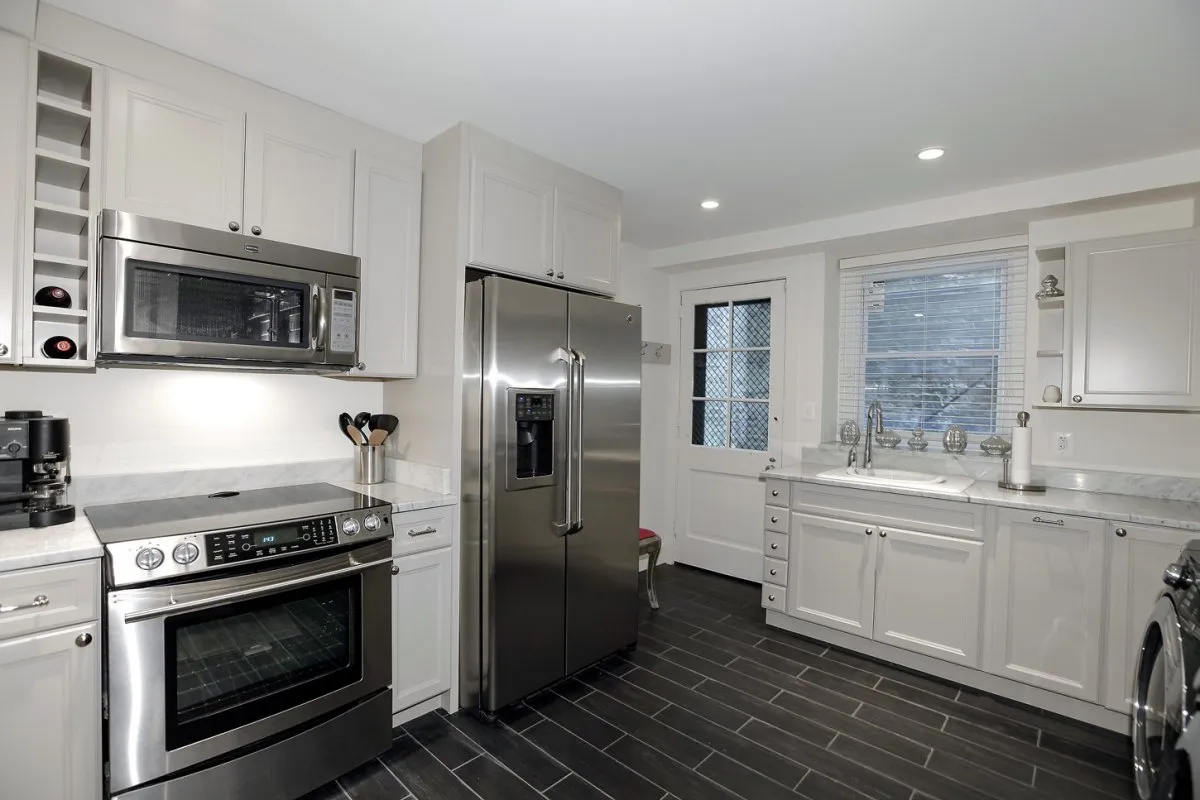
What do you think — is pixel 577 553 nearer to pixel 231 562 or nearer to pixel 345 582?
pixel 345 582

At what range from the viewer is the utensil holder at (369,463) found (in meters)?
2.61

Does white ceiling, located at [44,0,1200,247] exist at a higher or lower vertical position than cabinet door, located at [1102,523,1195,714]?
higher

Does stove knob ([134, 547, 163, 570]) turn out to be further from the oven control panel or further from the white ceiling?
the white ceiling

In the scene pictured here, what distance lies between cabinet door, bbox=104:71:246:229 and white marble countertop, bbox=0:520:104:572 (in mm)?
1029

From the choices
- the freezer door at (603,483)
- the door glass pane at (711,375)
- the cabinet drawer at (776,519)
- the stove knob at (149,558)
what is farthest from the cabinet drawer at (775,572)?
the stove knob at (149,558)

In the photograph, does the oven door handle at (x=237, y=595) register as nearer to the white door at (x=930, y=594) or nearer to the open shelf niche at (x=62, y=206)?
the open shelf niche at (x=62, y=206)

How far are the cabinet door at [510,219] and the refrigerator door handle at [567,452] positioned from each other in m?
0.46

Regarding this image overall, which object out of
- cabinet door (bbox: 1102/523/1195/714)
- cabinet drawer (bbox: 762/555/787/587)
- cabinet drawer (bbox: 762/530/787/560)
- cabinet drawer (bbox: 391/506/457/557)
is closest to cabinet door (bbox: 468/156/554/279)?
cabinet drawer (bbox: 391/506/457/557)

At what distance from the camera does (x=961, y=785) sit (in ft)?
6.68

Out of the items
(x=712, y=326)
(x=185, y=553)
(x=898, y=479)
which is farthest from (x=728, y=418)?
(x=185, y=553)

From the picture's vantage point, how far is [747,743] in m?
2.27

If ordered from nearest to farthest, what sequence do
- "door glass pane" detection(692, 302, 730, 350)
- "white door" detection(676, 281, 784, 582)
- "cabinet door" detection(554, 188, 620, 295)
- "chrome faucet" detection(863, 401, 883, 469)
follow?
"cabinet door" detection(554, 188, 620, 295) → "chrome faucet" detection(863, 401, 883, 469) → "white door" detection(676, 281, 784, 582) → "door glass pane" detection(692, 302, 730, 350)

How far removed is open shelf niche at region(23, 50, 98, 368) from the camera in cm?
176

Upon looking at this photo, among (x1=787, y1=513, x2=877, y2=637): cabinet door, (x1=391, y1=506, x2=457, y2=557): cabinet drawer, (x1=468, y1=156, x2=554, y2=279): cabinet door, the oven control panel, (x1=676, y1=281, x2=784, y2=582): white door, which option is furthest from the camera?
(x1=676, y1=281, x2=784, y2=582): white door
